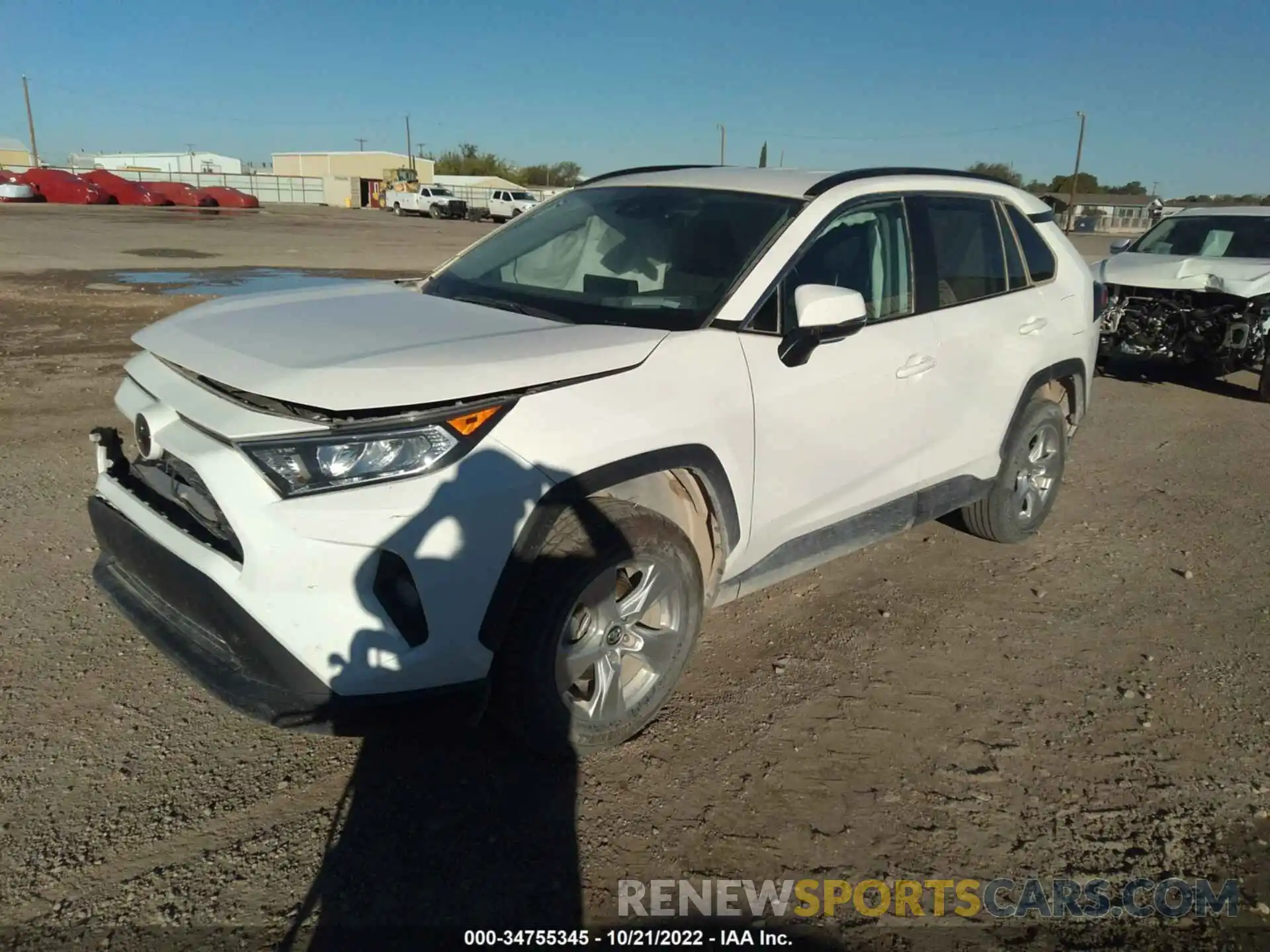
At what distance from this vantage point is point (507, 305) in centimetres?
341

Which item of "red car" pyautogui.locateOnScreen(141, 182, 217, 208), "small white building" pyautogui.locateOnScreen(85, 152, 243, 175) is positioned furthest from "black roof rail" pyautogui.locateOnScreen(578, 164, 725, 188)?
"small white building" pyautogui.locateOnScreen(85, 152, 243, 175)

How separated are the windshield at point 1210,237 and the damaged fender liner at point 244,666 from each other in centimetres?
965

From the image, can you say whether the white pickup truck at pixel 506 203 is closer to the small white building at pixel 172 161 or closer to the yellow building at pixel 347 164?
the yellow building at pixel 347 164

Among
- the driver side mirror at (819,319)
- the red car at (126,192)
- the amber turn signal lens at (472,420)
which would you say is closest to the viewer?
the amber turn signal lens at (472,420)

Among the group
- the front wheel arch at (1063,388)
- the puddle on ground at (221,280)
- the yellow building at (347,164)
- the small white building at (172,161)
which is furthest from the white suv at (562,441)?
the small white building at (172,161)

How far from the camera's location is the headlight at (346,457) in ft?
7.80

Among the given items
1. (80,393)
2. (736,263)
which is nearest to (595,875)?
(736,263)

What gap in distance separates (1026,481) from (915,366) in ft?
4.98

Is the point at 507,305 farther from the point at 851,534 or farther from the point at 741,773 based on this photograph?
the point at 741,773

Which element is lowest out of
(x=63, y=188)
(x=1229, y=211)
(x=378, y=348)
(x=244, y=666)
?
(x=244, y=666)

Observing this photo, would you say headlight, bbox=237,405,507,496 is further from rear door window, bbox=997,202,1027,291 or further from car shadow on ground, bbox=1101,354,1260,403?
car shadow on ground, bbox=1101,354,1260,403

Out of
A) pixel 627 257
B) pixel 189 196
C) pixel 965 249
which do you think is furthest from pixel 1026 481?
pixel 189 196

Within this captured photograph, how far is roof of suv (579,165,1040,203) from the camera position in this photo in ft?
12.0

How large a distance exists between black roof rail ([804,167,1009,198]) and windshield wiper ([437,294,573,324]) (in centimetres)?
112
